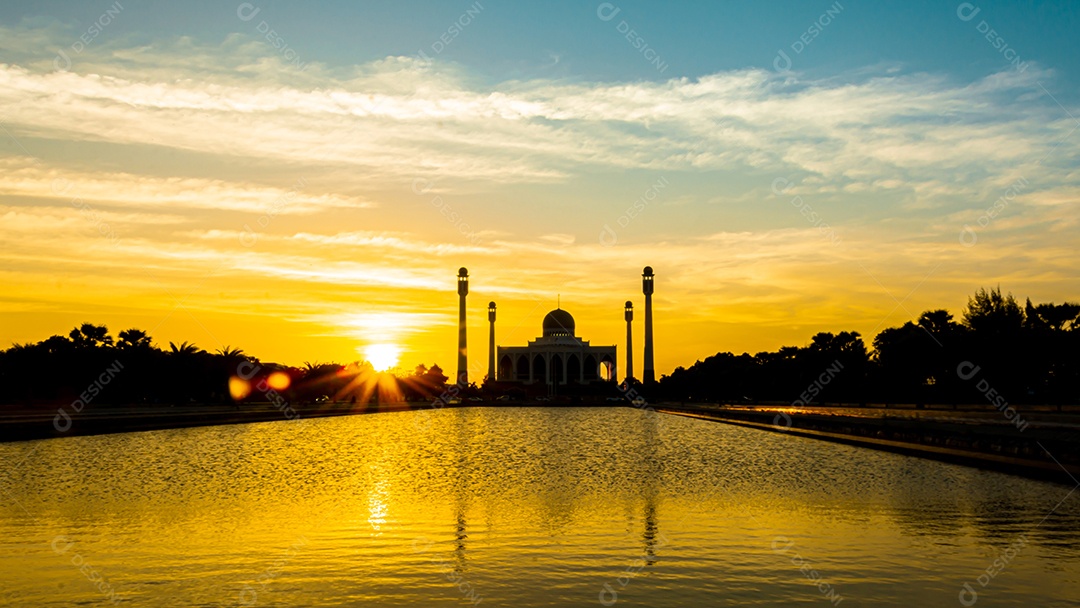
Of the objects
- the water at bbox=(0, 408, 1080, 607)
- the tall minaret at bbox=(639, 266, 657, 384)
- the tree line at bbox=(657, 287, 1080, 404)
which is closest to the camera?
the water at bbox=(0, 408, 1080, 607)

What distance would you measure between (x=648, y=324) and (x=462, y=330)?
106ft

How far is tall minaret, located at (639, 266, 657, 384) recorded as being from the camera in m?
166

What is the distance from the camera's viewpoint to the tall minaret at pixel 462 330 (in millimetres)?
167012

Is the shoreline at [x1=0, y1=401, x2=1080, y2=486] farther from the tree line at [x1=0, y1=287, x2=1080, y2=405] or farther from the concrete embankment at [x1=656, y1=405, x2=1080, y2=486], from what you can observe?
the tree line at [x1=0, y1=287, x2=1080, y2=405]

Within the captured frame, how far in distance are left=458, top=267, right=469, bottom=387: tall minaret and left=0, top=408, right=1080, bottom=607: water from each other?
136376 mm

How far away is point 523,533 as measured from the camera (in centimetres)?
1562

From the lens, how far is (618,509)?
18.7 meters

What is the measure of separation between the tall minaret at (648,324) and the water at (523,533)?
136045 mm

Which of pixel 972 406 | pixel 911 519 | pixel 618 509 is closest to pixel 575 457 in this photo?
pixel 618 509

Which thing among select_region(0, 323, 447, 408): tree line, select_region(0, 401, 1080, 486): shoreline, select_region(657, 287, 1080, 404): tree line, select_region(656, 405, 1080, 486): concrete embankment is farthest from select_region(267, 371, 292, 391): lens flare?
select_region(656, 405, 1080, 486): concrete embankment

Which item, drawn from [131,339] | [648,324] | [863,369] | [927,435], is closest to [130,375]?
[131,339]

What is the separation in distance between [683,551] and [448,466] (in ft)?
51.8

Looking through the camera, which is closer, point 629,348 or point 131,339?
point 131,339

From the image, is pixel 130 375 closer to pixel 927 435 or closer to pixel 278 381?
pixel 278 381
